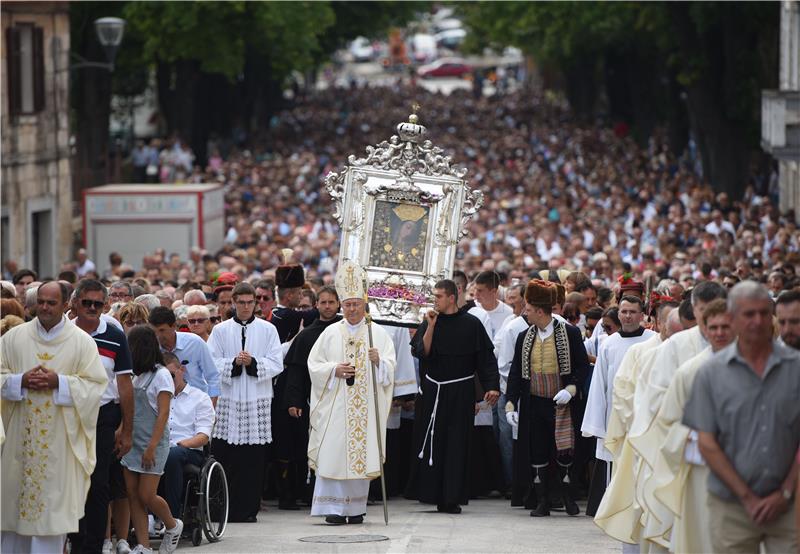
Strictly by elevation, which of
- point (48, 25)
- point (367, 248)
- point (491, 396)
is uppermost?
point (48, 25)

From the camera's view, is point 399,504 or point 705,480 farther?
point 399,504

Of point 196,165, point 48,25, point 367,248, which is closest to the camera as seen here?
point 367,248

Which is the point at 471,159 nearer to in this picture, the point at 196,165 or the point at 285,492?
the point at 196,165

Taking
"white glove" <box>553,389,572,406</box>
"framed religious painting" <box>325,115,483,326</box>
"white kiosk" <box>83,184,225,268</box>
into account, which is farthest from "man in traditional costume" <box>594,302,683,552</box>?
"white kiosk" <box>83,184,225,268</box>

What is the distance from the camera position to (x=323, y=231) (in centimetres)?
3219

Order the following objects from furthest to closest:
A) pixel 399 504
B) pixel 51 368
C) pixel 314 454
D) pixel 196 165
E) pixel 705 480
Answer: pixel 196 165, pixel 399 504, pixel 314 454, pixel 51 368, pixel 705 480

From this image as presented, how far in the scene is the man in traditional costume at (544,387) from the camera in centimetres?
1368

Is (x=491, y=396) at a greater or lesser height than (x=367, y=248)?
lesser

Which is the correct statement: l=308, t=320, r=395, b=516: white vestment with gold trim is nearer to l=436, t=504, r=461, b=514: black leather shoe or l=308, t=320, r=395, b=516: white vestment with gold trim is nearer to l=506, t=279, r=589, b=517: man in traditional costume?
l=436, t=504, r=461, b=514: black leather shoe

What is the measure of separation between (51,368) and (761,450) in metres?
4.18

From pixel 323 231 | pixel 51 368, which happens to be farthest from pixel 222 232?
pixel 51 368

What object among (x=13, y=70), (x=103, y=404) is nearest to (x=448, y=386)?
(x=103, y=404)

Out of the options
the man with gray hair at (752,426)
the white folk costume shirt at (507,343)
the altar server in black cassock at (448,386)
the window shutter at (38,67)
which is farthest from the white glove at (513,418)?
the window shutter at (38,67)

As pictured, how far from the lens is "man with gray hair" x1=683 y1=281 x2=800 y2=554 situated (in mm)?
7895
